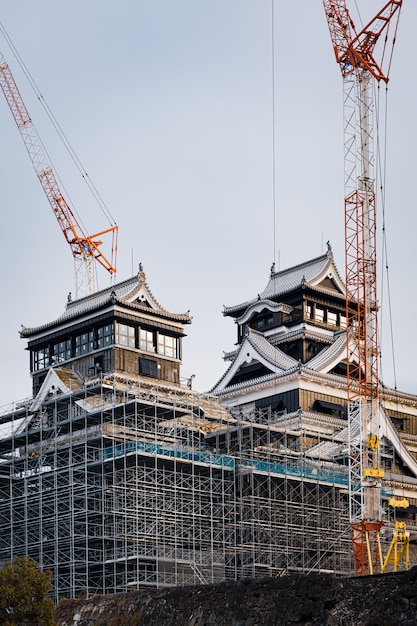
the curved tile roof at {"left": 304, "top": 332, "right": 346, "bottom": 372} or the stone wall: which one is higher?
the curved tile roof at {"left": 304, "top": 332, "right": 346, "bottom": 372}

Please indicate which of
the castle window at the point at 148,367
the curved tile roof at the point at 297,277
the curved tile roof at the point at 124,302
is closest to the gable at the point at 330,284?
the curved tile roof at the point at 297,277

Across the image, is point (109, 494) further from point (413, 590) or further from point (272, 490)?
point (413, 590)

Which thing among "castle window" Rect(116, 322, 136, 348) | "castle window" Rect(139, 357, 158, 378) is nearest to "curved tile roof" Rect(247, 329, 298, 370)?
"castle window" Rect(139, 357, 158, 378)

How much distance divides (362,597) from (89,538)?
128 ft

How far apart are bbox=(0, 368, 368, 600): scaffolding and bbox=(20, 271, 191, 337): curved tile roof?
7.61 m

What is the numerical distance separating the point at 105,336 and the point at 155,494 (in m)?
21.6

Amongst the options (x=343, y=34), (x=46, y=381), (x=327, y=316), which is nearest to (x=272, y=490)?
(x=46, y=381)

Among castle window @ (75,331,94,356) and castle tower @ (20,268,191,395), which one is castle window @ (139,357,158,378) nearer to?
castle tower @ (20,268,191,395)

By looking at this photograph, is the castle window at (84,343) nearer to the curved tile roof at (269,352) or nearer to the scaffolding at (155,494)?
the scaffolding at (155,494)

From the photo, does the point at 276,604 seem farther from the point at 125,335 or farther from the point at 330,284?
the point at 330,284

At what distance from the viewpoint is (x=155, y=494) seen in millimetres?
80625

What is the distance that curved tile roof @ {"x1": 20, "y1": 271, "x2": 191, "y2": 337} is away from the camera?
99.1 m

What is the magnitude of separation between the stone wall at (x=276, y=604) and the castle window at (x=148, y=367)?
41.2m

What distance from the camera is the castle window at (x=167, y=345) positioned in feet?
333
